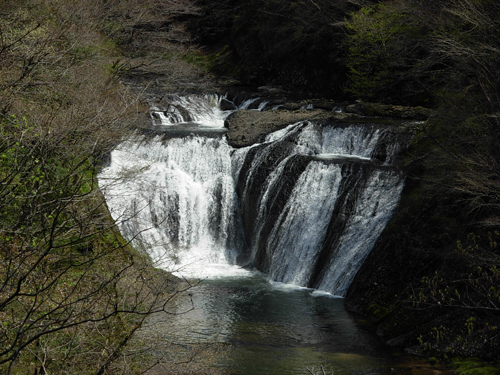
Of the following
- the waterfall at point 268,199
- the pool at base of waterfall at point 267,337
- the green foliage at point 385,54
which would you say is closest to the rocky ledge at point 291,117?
the waterfall at point 268,199

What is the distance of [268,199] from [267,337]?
6026 mm

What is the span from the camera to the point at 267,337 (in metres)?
10.4

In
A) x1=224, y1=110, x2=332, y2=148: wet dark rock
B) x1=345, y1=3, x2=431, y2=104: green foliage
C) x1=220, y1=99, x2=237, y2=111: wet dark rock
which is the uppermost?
x1=345, y1=3, x2=431, y2=104: green foliage

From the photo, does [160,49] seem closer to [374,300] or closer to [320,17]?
[320,17]

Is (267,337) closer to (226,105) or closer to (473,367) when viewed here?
(473,367)

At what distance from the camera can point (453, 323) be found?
9773 millimetres

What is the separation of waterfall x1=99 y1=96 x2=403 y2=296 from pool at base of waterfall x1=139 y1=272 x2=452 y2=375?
1275 mm

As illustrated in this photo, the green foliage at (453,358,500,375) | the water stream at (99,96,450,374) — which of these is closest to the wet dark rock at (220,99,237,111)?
the water stream at (99,96,450,374)

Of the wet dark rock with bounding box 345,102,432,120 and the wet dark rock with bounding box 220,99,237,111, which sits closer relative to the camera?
the wet dark rock with bounding box 345,102,432,120

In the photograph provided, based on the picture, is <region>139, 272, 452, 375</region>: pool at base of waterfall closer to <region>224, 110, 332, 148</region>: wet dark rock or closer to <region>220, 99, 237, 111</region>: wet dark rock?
<region>224, 110, 332, 148</region>: wet dark rock

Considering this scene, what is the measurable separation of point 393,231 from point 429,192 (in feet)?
4.13

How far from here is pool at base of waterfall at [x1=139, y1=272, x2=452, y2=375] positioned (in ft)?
29.3

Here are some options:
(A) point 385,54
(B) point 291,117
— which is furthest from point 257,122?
(A) point 385,54

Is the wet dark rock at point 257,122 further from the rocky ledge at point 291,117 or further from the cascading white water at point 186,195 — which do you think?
the cascading white water at point 186,195
